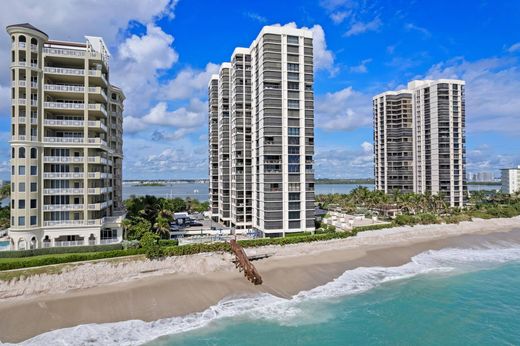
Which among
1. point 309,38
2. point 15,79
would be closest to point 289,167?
point 309,38

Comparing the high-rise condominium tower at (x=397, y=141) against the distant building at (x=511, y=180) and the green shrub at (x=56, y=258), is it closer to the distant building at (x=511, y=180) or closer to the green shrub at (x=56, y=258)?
the distant building at (x=511, y=180)

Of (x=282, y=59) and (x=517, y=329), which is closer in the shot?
(x=517, y=329)

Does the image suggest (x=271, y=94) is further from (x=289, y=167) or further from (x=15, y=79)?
(x=15, y=79)

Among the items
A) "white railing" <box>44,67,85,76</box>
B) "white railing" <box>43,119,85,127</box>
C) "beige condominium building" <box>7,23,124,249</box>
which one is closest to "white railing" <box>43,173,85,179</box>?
"beige condominium building" <box>7,23,124,249</box>

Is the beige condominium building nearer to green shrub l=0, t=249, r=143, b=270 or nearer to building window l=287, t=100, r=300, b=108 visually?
green shrub l=0, t=249, r=143, b=270

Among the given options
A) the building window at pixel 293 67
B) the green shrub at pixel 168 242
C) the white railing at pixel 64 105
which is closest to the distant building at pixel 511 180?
the building window at pixel 293 67

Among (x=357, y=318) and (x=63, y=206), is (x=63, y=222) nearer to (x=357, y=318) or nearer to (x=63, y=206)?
(x=63, y=206)
